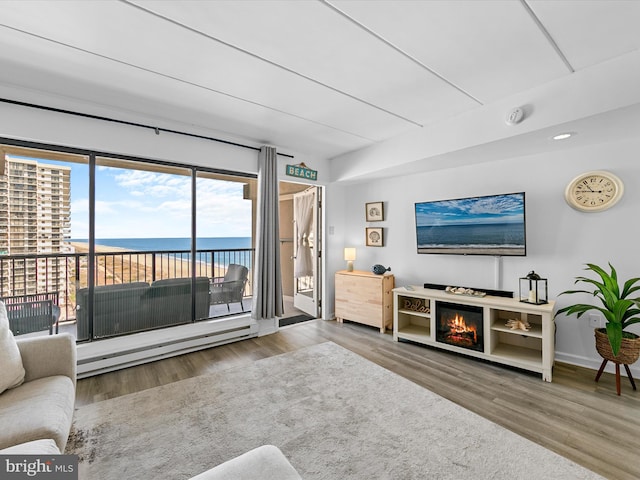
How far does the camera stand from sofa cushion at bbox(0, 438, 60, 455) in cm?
112

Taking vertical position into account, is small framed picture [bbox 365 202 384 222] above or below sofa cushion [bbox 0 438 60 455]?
above

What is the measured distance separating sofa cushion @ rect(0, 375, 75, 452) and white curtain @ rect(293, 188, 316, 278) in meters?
3.76

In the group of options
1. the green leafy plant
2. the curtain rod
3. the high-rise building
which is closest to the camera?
the green leafy plant

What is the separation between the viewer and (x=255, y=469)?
1.14 m

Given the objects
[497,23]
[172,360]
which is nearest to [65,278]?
[172,360]

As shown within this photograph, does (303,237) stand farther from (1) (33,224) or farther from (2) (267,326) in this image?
(1) (33,224)

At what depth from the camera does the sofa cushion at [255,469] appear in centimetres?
110

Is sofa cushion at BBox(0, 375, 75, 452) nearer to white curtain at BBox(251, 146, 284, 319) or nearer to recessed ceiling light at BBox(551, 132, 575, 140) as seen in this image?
white curtain at BBox(251, 146, 284, 319)

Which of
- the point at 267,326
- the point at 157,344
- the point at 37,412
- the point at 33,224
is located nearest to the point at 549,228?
the point at 267,326

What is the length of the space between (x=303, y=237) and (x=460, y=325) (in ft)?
9.63

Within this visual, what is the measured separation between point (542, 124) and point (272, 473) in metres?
2.97

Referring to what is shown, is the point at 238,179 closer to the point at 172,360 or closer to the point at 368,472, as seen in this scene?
the point at 172,360

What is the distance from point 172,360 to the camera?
3.14m

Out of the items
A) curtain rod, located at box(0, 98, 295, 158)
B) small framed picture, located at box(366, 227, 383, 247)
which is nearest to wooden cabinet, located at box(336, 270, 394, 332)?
small framed picture, located at box(366, 227, 383, 247)
